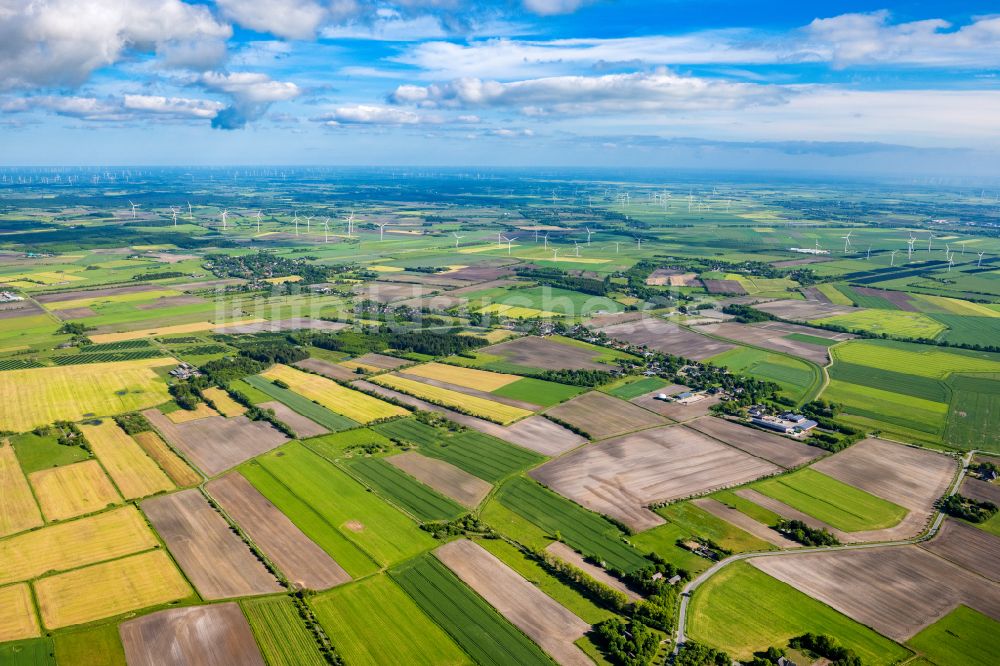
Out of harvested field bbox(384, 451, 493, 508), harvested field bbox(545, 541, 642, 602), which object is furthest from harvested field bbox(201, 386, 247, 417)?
harvested field bbox(545, 541, 642, 602)

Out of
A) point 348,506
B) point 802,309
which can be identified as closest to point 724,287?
point 802,309

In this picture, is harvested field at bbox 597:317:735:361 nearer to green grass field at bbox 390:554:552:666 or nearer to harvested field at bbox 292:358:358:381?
harvested field at bbox 292:358:358:381

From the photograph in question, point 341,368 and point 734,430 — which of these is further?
point 341,368

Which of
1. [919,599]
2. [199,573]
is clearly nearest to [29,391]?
[199,573]

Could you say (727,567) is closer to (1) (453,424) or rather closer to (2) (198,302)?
(1) (453,424)

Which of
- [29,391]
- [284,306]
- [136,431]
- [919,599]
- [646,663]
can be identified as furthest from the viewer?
[284,306]

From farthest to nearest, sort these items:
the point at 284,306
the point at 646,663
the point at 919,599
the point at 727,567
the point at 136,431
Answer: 1. the point at 284,306
2. the point at 136,431
3. the point at 727,567
4. the point at 919,599
5. the point at 646,663

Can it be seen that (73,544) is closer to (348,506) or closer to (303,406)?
(348,506)
